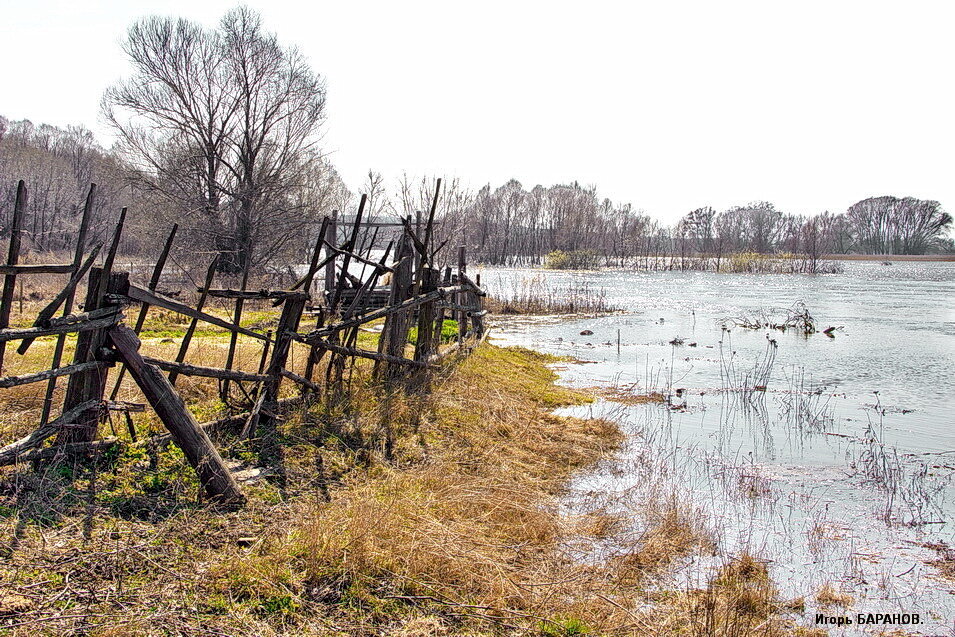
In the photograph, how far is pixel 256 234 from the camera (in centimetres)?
2420

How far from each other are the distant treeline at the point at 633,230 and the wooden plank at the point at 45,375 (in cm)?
5380

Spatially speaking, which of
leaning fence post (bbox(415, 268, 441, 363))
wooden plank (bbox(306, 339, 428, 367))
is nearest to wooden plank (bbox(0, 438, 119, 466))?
wooden plank (bbox(306, 339, 428, 367))

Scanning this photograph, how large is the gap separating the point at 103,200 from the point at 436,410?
4646 centimetres

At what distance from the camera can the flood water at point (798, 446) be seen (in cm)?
473

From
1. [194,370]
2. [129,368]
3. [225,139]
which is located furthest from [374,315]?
[225,139]

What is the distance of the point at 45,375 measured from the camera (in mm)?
4121

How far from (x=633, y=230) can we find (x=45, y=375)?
7319cm

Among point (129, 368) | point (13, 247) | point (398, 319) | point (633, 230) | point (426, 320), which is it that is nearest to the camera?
point (129, 368)

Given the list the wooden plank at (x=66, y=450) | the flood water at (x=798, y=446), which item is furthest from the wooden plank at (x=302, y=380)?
the flood water at (x=798, y=446)

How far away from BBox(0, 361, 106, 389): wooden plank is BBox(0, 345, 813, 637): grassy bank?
0.61m

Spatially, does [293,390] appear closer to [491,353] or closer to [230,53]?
[491,353]

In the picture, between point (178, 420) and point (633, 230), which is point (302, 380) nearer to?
point (178, 420)

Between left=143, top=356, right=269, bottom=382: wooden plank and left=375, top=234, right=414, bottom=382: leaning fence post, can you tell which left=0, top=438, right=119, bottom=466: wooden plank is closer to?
left=143, top=356, right=269, bottom=382: wooden plank

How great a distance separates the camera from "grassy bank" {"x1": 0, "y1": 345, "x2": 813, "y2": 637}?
333 centimetres
